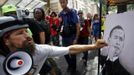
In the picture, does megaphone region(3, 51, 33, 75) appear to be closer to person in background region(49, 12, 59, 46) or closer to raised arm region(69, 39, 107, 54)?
raised arm region(69, 39, 107, 54)

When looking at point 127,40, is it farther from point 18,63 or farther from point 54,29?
point 54,29

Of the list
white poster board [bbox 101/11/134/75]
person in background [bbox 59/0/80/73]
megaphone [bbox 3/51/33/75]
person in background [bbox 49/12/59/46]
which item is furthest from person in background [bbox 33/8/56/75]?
person in background [bbox 49/12/59/46]

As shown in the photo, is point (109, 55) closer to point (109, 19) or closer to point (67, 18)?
point (109, 19)

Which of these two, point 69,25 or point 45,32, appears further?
point 69,25

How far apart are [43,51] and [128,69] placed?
81cm

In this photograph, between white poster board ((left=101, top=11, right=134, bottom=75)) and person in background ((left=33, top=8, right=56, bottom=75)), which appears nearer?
white poster board ((left=101, top=11, right=134, bottom=75))

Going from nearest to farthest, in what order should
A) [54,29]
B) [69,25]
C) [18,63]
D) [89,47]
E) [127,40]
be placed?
[18,63] < [127,40] < [89,47] < [69,25] < [54,29]

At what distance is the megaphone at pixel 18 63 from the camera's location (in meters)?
2.91

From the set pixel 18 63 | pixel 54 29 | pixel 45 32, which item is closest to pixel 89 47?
pixel 18 63

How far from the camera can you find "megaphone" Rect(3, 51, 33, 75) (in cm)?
291

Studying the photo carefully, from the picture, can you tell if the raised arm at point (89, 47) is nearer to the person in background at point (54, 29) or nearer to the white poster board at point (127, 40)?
the white poster board at point (127, 40)

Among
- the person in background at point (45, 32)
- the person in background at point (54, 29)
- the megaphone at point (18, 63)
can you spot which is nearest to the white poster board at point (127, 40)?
the megaphone at point (18, 63)

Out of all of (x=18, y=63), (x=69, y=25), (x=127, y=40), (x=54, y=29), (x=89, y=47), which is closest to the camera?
(x=18, y=63)

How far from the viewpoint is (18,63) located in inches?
117
